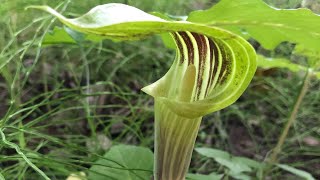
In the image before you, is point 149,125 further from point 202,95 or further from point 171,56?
point 202,95

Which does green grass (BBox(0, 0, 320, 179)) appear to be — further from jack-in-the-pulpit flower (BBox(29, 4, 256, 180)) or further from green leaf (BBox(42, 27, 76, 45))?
jack-in-the-pulpit flower (BBox(29, 4, 256, 180))

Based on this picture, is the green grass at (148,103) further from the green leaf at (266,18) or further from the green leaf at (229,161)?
the green leaf at (266,18)

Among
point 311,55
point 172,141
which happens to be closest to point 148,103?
point 311,55

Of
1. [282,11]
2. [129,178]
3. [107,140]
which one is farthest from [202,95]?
[107,140]

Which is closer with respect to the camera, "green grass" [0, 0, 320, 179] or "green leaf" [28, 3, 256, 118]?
"green leaf" [28, 3, 256, 118]

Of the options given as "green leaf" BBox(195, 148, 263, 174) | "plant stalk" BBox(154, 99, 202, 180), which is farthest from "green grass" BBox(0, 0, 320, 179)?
"plant stalk" BBox(154, 99, 202, 180)

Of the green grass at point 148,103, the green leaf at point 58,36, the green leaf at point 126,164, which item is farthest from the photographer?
the green grass at point 148,103

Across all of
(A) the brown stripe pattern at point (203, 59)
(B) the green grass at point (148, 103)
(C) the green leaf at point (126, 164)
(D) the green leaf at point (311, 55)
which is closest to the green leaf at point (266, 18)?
(A) the brown stripe pattern at point (203, 59)
